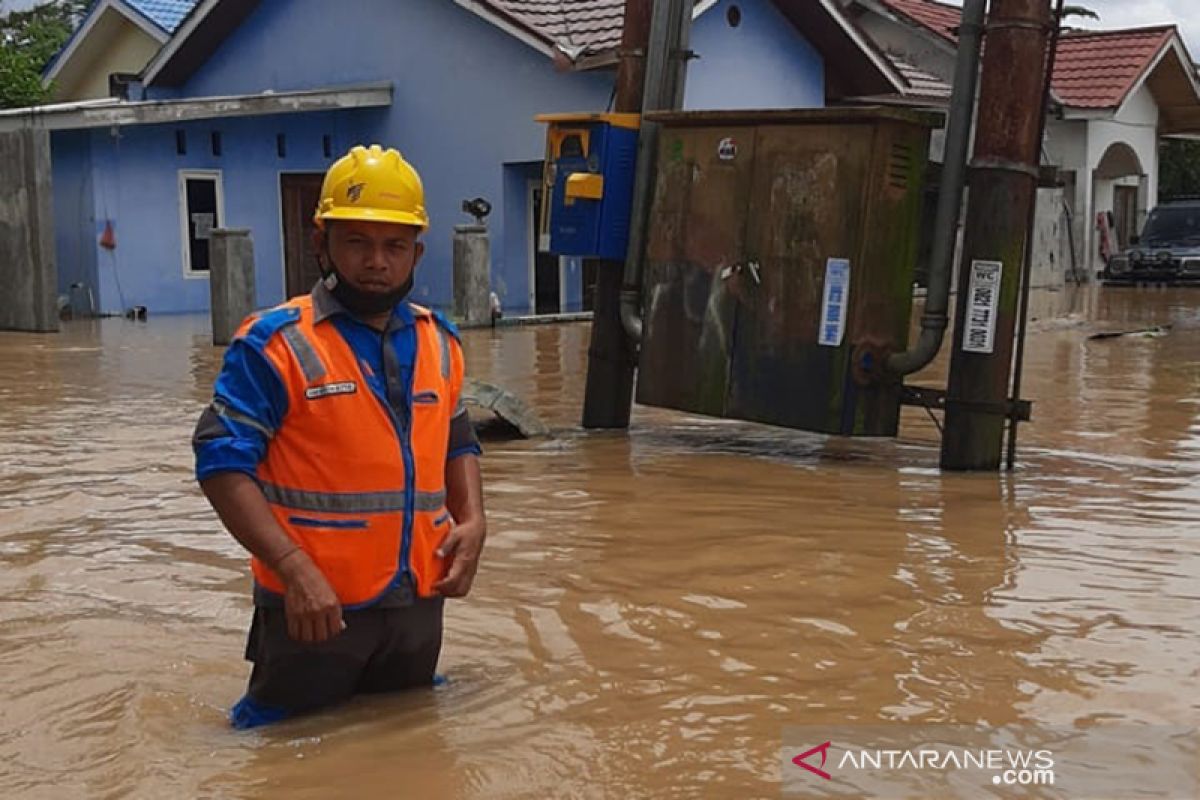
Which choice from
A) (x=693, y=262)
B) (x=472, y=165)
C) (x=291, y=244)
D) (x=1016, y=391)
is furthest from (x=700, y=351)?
(x=291, y=244)

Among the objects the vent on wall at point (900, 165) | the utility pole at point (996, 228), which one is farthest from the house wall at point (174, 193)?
the utility pole at point (996, 228)

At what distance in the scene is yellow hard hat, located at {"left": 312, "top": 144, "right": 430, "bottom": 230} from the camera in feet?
11.5

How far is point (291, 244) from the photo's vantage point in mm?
22469

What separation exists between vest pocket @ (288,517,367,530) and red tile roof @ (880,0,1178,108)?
2546 cm

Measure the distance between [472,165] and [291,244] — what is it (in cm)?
339

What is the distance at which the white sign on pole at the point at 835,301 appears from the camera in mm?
7199

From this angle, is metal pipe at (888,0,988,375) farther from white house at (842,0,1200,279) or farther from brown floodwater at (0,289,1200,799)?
white house at (842,0,1200,279)

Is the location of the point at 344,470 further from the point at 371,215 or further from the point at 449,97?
the point at 449,97

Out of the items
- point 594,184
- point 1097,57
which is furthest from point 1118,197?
point 594,184

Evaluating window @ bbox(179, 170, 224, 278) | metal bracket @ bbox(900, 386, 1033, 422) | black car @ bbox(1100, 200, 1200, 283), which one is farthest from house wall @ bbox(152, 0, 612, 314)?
metal bracket @ bbox(900, 386, 1033, 422)

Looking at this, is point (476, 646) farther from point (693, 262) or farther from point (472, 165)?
point (472, 165)

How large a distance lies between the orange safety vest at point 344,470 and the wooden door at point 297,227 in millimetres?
19036

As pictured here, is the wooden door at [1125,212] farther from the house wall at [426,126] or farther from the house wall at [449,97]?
the house wall at [449,97]

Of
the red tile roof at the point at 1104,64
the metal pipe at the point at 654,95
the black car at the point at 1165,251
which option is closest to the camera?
the metal pipe at the point at 654,95
